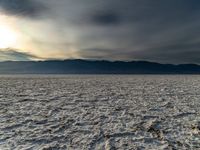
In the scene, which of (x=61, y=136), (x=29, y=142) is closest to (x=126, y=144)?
(x=61, y=136)

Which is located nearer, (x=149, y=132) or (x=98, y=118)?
(x=149, y=132)

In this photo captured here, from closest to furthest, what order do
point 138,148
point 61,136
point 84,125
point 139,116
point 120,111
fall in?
point 138,148 → point 61,136 → point 84,125 → point 139,116 → point 120,111

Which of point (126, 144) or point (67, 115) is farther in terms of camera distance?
point (67, 115)

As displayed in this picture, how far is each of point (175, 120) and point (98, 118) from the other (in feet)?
6.83

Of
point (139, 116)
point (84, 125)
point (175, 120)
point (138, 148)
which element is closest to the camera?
point (138, 148)

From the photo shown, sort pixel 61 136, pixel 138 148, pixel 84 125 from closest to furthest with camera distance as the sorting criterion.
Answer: pixel 138 148 → pixel 61 136 → pixel 84 125

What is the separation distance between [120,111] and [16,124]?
336cm

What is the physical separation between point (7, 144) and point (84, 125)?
207 cm

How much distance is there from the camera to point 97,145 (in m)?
5.08

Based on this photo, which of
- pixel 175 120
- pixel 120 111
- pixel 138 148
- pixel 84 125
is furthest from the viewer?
pixel 120 111

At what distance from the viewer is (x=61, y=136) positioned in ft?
18.5

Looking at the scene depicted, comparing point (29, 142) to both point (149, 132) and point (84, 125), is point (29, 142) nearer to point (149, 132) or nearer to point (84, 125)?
point (84, 125)

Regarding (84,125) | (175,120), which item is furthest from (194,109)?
(84,125)

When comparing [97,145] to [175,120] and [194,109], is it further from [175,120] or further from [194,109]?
[194,109]
